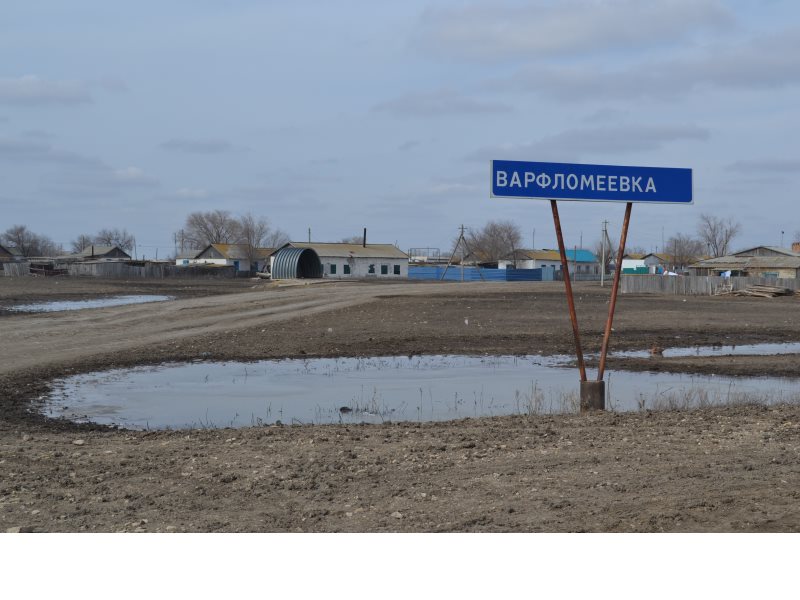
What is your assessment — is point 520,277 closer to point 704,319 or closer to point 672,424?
point 704,319

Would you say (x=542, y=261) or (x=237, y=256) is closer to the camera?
(x=237, y=256)

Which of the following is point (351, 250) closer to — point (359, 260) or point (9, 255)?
point (359, 260)

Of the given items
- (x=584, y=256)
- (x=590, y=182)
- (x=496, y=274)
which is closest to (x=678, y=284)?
(x=496, y=274)

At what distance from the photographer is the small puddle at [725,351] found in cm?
2227

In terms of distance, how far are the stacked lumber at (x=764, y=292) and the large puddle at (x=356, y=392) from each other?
1429 inches

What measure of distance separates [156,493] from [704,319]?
94.2ft

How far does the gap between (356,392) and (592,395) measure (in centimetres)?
479

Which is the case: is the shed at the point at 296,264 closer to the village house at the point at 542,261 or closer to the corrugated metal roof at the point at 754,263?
the corrugated metal roof at the point at 754,263

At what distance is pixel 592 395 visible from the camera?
12.1 m

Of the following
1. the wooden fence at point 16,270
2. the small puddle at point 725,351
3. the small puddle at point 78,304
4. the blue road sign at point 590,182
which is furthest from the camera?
the wooden fence at point 16,270

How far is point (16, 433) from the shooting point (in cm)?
1049

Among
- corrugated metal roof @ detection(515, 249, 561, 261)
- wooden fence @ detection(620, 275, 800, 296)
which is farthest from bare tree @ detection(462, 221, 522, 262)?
wooden fence @ detection(620, 275, 800, 296)

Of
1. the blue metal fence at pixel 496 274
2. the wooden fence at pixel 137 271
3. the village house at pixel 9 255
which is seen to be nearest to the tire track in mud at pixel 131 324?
the wooden fence at pixel 137 271

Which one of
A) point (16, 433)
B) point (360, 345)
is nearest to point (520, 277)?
point (360, 345)
